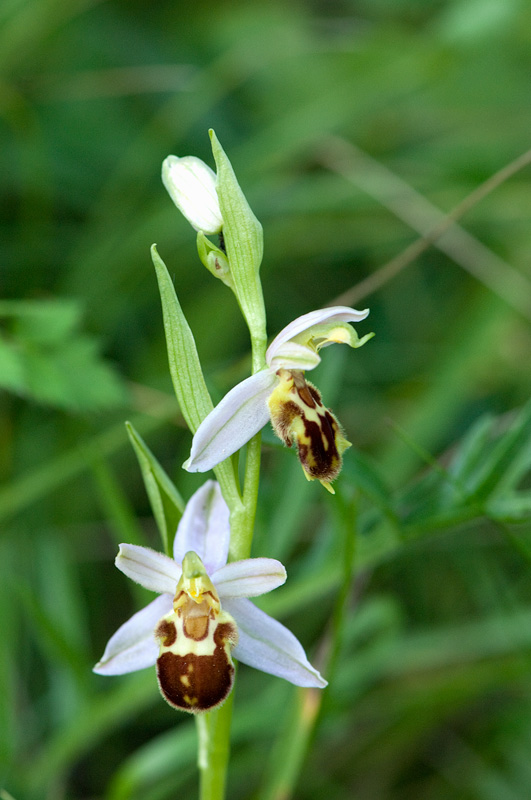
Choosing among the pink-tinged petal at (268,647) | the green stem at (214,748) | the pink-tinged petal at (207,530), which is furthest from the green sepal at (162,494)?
the green stem at (214,748)

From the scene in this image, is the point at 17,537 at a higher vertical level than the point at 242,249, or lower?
lower

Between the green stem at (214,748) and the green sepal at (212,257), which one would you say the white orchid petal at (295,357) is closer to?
the green sepal at (212,257)

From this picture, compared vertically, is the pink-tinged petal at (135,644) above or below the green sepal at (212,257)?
below

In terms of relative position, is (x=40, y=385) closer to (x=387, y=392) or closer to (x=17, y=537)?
(x=17, y=537)

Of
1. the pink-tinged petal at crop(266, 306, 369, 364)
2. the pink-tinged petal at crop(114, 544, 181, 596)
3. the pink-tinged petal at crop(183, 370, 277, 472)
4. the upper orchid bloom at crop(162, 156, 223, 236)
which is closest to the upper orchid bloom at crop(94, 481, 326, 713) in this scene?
the pink-tinged petal at crop(114, 544, 181, 596)

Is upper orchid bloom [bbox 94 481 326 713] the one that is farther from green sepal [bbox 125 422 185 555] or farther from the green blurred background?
the green blurred background

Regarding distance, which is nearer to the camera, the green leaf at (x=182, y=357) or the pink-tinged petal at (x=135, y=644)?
the green leaf at (x=182, y=357)

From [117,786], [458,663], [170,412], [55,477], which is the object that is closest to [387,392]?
[458,663]
